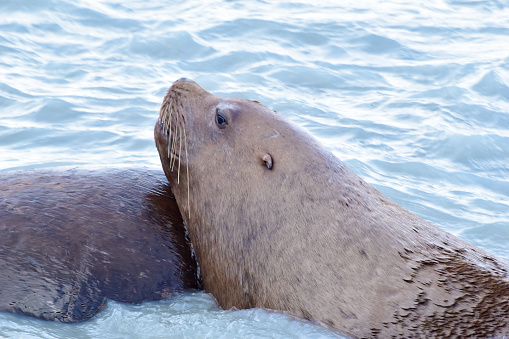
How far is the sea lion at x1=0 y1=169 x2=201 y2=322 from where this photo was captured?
4082 millimetres

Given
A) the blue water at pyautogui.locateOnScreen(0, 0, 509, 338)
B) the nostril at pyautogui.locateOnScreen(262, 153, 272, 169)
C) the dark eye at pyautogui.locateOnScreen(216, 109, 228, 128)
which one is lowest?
the blue water at pyautogui.locateOnScreen(0, 0, 509, 338)

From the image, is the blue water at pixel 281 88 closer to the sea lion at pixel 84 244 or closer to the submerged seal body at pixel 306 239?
the sea lion at pixel 84 244

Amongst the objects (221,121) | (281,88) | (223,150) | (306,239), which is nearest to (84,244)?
(223,150)

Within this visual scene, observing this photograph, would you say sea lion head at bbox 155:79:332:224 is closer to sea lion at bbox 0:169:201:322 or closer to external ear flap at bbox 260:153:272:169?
external ear flap at bbox 260:153:272:169

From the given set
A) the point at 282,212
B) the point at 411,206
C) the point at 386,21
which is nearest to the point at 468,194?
the point at 411,206

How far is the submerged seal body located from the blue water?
224 millimetres

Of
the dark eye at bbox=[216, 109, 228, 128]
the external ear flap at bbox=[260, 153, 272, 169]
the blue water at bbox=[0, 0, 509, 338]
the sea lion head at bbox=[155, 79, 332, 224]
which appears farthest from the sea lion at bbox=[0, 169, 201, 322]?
the external ear flap at bbox=[260, 153, 272, 169]

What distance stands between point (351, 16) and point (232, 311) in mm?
9142

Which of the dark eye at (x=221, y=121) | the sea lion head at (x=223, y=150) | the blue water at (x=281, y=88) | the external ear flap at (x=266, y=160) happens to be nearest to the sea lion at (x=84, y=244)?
the blue water at (x=281, y=88)

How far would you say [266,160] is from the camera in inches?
167

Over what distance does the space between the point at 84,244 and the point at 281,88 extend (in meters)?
5.58

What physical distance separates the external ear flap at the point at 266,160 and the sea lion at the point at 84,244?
71 cm

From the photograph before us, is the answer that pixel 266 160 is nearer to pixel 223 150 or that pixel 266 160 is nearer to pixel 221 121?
pixel 223 150

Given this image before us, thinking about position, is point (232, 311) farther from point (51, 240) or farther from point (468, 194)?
point (468, 194)
